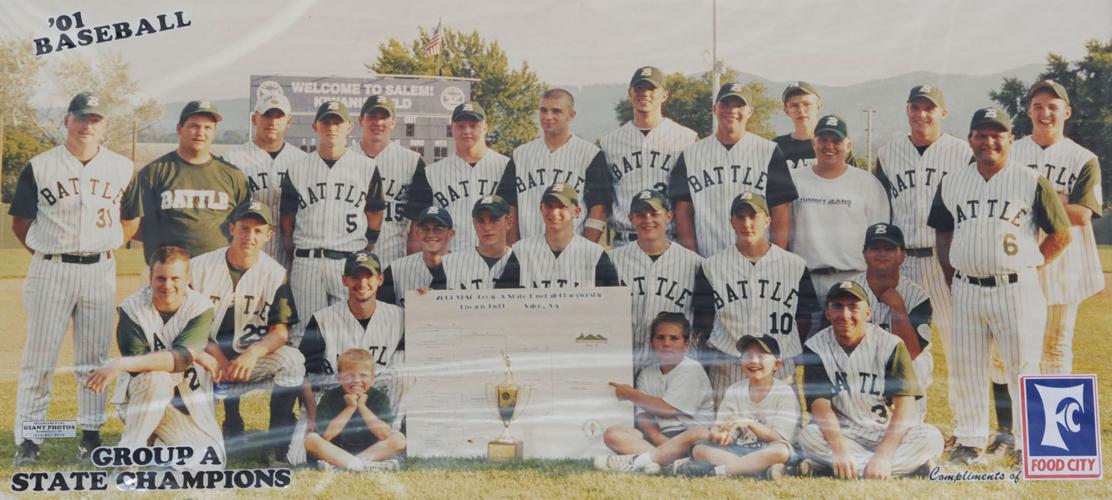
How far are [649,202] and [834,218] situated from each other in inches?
27.2

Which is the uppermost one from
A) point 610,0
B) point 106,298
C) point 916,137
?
point 610,0

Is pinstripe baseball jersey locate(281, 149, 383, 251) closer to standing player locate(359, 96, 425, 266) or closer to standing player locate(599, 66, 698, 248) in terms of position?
standing player locate(359, 96, 425, 266)

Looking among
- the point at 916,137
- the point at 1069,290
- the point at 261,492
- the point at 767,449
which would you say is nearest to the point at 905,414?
the point at 767,449

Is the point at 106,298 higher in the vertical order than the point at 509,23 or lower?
lower

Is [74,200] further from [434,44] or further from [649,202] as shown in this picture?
[649,202]

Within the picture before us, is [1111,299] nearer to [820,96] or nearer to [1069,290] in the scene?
[1069,290]

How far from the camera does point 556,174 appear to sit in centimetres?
320

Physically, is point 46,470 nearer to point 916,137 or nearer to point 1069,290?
point 916,137

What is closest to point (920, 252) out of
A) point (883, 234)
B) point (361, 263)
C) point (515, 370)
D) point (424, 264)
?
point (883, 234)

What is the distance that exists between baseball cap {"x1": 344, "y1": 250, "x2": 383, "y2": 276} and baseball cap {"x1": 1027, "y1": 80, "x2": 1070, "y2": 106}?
248 centimetres

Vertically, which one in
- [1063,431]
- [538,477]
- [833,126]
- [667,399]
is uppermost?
[833,126]

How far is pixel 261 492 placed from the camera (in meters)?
3.12

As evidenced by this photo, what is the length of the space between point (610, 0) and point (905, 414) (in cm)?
187

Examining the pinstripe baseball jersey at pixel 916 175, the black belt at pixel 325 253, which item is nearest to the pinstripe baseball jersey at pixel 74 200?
the black belt at pixel 325 253
